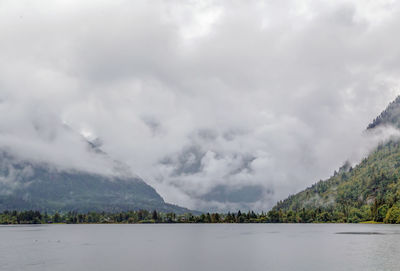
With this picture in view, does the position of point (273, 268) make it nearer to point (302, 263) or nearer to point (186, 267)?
point (302, 263)

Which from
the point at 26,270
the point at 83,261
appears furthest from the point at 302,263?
the point at 26,270

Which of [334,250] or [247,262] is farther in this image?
[334,250]

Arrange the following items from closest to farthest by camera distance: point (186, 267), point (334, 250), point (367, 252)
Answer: point (186, 267) < point (367, 252) < point (334, 250)

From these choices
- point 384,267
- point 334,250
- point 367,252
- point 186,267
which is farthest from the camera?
point 334,250

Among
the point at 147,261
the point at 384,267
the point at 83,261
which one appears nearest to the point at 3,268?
the point at 83,261

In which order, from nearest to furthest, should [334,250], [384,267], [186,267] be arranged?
1. [384,267]
2. [186,267]
3. [334,250]

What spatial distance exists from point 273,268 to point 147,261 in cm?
4200

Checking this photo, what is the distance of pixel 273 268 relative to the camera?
11625 centimetres

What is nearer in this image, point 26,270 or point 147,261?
point 26,270

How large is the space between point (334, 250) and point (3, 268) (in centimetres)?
11739

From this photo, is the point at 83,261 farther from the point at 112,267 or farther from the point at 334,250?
the point at 334,250

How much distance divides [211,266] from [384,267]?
157 ft

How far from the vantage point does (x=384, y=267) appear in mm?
113062

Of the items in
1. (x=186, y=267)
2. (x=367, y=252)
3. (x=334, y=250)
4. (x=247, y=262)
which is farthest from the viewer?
(x=334, y=250)
